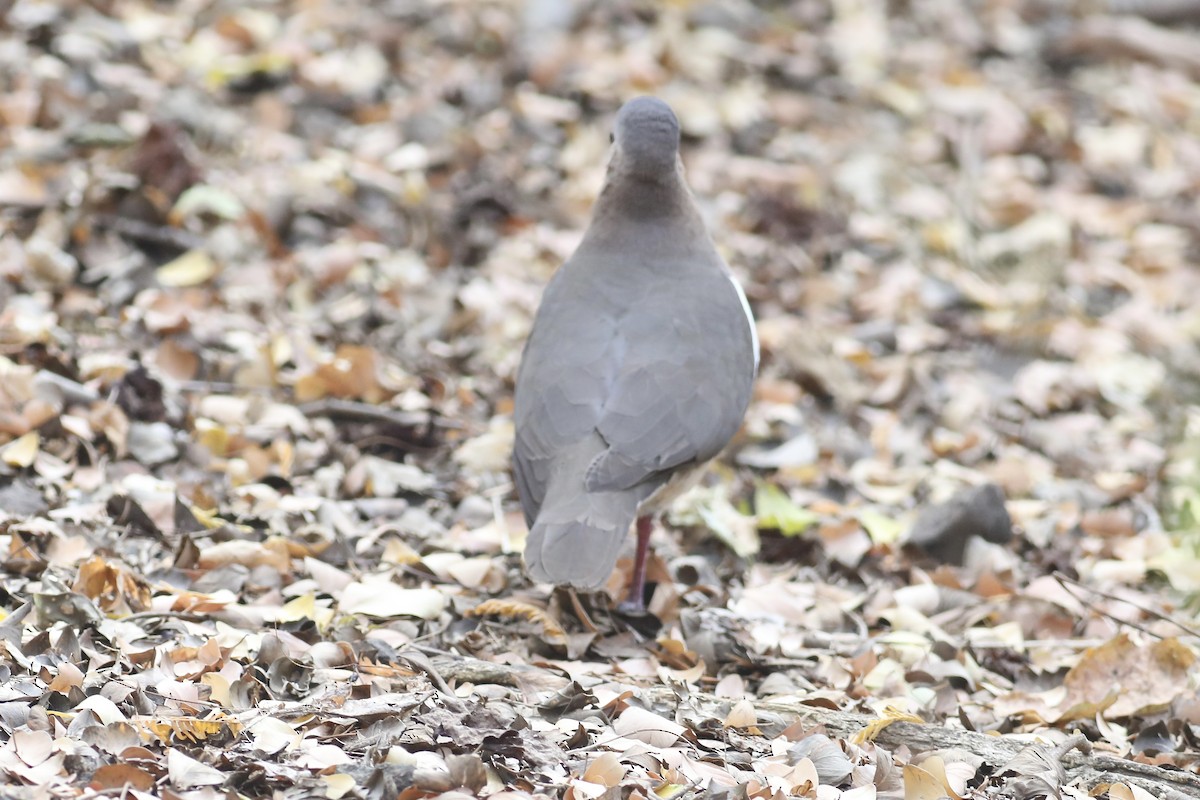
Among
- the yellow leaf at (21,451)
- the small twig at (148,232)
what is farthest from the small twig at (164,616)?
the small twig at (148,232)

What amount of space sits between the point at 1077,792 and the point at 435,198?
15.1 feet

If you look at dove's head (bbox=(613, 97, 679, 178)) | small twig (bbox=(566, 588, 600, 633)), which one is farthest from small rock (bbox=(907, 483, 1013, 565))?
dove's head (bbox=(613, 97, 679, 178))

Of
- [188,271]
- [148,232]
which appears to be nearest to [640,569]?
[188,271]

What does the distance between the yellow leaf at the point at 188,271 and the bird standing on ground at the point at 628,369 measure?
1.80m

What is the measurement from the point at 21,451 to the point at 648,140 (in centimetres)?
226

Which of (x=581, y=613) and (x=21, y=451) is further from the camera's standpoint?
(x=21, y=451)

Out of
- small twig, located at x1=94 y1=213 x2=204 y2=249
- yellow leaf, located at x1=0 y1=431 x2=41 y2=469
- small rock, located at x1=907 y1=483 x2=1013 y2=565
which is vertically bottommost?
small rock, located at x1=907 y1=483 x2=1013 y2=565

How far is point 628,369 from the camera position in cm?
444

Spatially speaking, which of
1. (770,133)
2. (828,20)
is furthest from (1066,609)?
(828,20)

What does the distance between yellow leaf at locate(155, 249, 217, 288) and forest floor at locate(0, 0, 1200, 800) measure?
0.02 meters

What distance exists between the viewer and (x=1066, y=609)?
4.80 meters

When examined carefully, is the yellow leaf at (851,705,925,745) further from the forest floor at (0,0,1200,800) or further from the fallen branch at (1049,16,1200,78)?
the fallen branch at (1049,16,1200,78)

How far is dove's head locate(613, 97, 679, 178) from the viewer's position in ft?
16.7

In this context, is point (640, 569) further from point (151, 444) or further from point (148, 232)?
point (148, 232)
